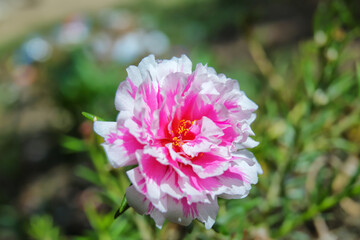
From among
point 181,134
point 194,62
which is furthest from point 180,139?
point 194,62

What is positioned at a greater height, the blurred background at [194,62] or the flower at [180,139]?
the flower at [180,139]

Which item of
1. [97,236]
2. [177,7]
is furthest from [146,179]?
[177,7]

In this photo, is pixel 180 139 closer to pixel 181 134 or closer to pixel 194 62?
pixel 181 134

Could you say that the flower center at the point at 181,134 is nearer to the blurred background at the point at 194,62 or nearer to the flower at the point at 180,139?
the flower at the point at 180,139

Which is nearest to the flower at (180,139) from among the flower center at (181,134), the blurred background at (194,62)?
the flower center at (181,134)

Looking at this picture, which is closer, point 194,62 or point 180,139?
point 180,139

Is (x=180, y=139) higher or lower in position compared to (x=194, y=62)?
higher

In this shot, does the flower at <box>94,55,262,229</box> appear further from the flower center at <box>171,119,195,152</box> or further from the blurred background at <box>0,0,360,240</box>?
the blurred background at <box>0,0,360,240</box>
